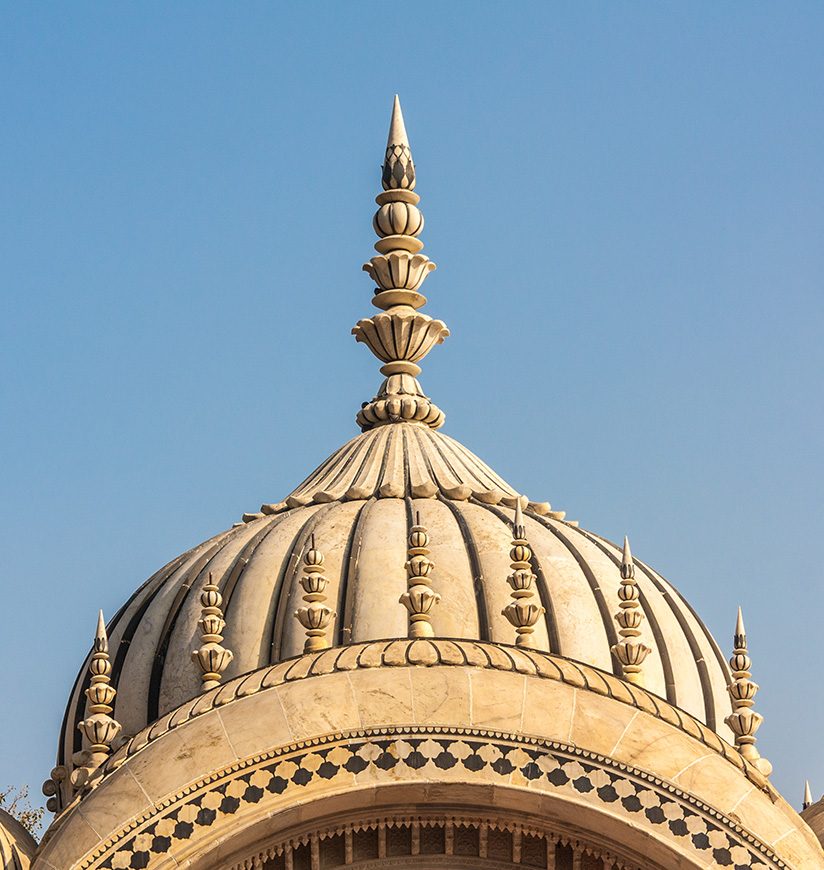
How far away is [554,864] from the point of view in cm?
1747

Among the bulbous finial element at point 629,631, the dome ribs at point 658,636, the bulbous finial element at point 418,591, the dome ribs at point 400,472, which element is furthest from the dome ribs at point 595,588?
the bulbous finial element at point 418,591

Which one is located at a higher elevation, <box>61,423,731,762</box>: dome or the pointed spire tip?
the pointed spire tip

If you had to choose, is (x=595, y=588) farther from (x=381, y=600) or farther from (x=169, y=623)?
(x=169, y=623)

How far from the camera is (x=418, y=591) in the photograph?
18.7 metres

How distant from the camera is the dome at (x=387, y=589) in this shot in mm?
21344

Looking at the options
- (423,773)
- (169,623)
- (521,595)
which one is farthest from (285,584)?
(423,773)

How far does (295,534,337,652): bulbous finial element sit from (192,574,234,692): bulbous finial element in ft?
1.87

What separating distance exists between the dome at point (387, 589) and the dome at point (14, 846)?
109 inches

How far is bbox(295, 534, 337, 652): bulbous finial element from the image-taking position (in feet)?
61.6

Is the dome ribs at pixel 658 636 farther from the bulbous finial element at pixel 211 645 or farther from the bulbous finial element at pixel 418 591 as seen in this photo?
the bulbous finial element at pixel 211 645

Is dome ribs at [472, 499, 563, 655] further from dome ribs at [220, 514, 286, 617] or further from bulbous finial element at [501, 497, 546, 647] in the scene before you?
dome ribs at [220, 514, 286, 617]

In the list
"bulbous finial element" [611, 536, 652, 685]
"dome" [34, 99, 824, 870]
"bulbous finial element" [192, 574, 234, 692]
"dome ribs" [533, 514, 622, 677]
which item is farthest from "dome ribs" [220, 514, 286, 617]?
"bulbous finial element" [611, 536, 652, 685]

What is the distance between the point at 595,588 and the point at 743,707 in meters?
2.78

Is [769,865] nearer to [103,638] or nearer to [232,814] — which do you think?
[232,814]
